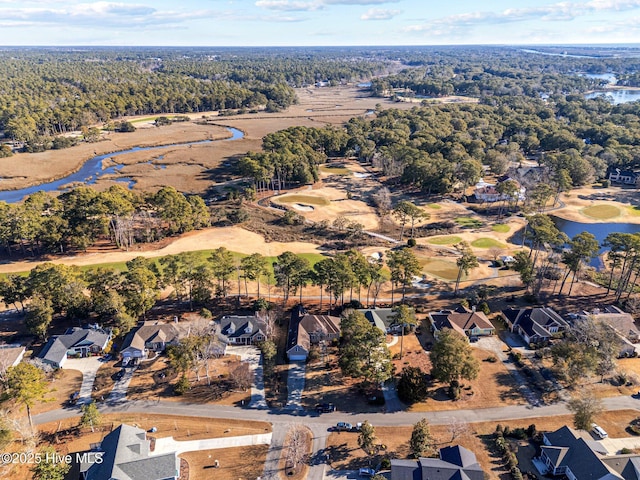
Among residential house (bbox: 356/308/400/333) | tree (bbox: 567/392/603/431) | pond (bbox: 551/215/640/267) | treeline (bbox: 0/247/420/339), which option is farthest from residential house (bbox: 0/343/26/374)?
pond (bbox: 551/215/640/267)

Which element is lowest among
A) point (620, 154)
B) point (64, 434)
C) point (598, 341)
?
point (64, 434)

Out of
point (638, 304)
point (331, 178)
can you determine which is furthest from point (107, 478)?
point (331, 178)

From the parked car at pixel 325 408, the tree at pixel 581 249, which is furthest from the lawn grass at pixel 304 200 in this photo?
the parked car at pixel 325 408

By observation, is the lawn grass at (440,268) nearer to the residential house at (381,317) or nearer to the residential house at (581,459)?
the residential house at (381,317)

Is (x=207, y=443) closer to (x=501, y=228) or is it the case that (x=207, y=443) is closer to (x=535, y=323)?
(x=535, y=323)

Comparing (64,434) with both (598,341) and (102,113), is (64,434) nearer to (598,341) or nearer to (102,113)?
(598,341)
